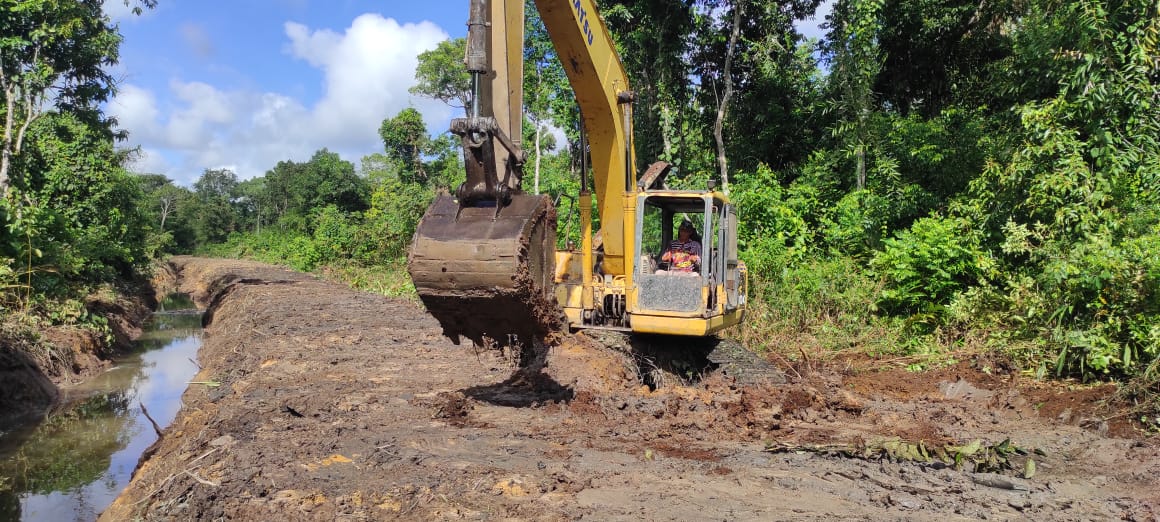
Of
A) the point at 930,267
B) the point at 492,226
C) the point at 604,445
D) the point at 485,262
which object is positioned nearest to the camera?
the point at 485,262

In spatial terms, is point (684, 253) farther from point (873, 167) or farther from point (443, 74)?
point (443, 74)

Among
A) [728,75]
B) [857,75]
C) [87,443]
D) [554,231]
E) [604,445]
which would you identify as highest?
[728,75]

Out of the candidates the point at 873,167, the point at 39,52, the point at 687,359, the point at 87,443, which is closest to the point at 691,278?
the point at 687,359

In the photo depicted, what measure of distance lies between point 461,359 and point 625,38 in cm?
995

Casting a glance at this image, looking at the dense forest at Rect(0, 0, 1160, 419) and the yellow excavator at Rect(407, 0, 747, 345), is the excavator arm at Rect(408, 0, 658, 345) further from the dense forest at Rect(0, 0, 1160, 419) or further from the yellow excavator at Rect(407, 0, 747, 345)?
the dense forest at Rect(0, 0, 1160, 419)

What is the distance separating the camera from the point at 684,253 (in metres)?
7.87

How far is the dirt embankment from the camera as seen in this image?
9.78 m

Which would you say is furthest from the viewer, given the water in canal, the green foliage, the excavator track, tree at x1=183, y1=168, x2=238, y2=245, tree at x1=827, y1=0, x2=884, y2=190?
tree at x1=183, y1=168, x2=238, y2=245

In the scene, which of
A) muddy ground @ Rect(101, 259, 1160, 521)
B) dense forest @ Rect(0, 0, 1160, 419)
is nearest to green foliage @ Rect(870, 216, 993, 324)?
dense forest @ Rect(0, 0, 1160, 419)

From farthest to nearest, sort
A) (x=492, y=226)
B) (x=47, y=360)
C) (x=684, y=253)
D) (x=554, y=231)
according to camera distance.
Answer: (x=47, y=360) < (x=684, y=253) < (x=554, y=231) < (x=492, y=226)

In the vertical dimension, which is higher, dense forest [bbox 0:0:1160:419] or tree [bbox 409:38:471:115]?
tree [bbox 409:38:471:115]

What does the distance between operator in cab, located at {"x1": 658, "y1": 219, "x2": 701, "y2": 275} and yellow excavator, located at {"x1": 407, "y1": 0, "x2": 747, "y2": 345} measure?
3cm

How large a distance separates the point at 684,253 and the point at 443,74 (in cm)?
3215

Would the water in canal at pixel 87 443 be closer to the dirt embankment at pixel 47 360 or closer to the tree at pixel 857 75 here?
the dirt embankment at pixel 47 360
